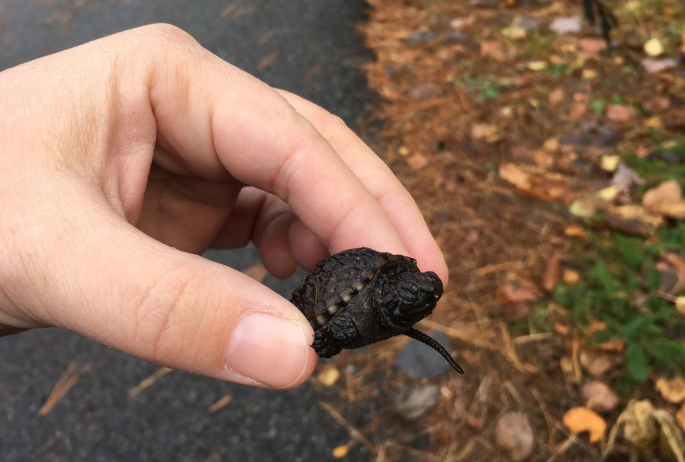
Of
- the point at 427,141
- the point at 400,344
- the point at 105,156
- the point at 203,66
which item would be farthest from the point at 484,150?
the point at 105,156

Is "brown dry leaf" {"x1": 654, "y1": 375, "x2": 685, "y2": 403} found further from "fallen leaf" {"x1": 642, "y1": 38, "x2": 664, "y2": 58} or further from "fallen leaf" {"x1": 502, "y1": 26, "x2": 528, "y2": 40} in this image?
"fallen leaf" {"x1": 502, "y1": 26, "x2": 528, "y2": 40}

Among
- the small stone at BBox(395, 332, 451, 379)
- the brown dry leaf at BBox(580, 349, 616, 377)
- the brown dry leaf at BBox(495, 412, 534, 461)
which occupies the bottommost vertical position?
the brown dry leaf at BBox(495, 412, 534, 461)

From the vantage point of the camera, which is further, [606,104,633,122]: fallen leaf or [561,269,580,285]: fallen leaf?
[606,104,633,122]: fallen leaf

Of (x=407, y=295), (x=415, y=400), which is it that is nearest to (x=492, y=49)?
(x=415, y=400)

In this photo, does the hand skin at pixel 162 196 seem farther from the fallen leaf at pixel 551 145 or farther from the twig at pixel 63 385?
the fallen leaf at pixel 551 145

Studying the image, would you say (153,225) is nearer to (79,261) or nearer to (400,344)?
(79,261)

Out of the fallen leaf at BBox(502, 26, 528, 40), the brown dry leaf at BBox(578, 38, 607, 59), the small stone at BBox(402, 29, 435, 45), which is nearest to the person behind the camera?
the brown dry leaf at BBox(578, 38, 607, 59)

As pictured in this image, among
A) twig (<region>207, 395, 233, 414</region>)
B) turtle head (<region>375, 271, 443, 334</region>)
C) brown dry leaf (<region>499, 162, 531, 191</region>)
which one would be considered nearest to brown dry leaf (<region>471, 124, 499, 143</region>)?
brown dry leaf (<region>499, 162, 531, 191</region>)
